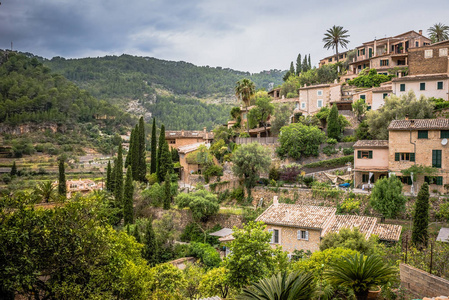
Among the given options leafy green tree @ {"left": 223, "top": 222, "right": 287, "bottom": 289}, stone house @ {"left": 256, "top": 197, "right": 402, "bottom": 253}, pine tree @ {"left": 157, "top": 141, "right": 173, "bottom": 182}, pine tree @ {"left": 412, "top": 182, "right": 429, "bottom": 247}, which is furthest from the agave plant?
pine tree @ {"left": 157, "top": 141, "right": 173, "bottom": 182}

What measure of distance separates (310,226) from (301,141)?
1703 centimetres

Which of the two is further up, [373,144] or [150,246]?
[373,144]

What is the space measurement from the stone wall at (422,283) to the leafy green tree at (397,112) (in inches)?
1027

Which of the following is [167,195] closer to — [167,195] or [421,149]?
[167,195]

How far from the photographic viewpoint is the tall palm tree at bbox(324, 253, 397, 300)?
12.0 metres

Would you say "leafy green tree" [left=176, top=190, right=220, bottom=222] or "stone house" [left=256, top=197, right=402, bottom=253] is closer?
"stone house" [left=256, top=197, right=402, bottom=253]

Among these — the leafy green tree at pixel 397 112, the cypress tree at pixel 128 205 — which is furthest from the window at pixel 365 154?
the cypress tree at pixel 128 205

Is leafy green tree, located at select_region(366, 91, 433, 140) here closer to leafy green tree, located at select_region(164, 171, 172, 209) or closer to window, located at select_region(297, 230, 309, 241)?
window, located at select_region(297, 230, 309, 241)

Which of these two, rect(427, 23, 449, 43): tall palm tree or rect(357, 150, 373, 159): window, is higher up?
rect(427, 23, 449, 43): tall palm tree

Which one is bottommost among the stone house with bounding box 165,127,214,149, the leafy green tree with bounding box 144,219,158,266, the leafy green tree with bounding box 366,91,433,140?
the leafy green tree with bounding box 144,219,158,266

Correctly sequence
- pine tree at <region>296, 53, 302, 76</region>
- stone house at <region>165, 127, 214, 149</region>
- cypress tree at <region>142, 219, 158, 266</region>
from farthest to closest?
pine tree at <region>296, 53, 302, 76</region>, stone house at <region>165, 127, 214, 149</region>, cypress tree at <region>142, 219, 158, 266</region>

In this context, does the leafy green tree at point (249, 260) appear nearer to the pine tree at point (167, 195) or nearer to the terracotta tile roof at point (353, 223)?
the terracotta tile roof at point (353, 223)

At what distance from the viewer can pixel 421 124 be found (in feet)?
101

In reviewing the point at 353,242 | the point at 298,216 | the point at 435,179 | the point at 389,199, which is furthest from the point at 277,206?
the point at 435,179
